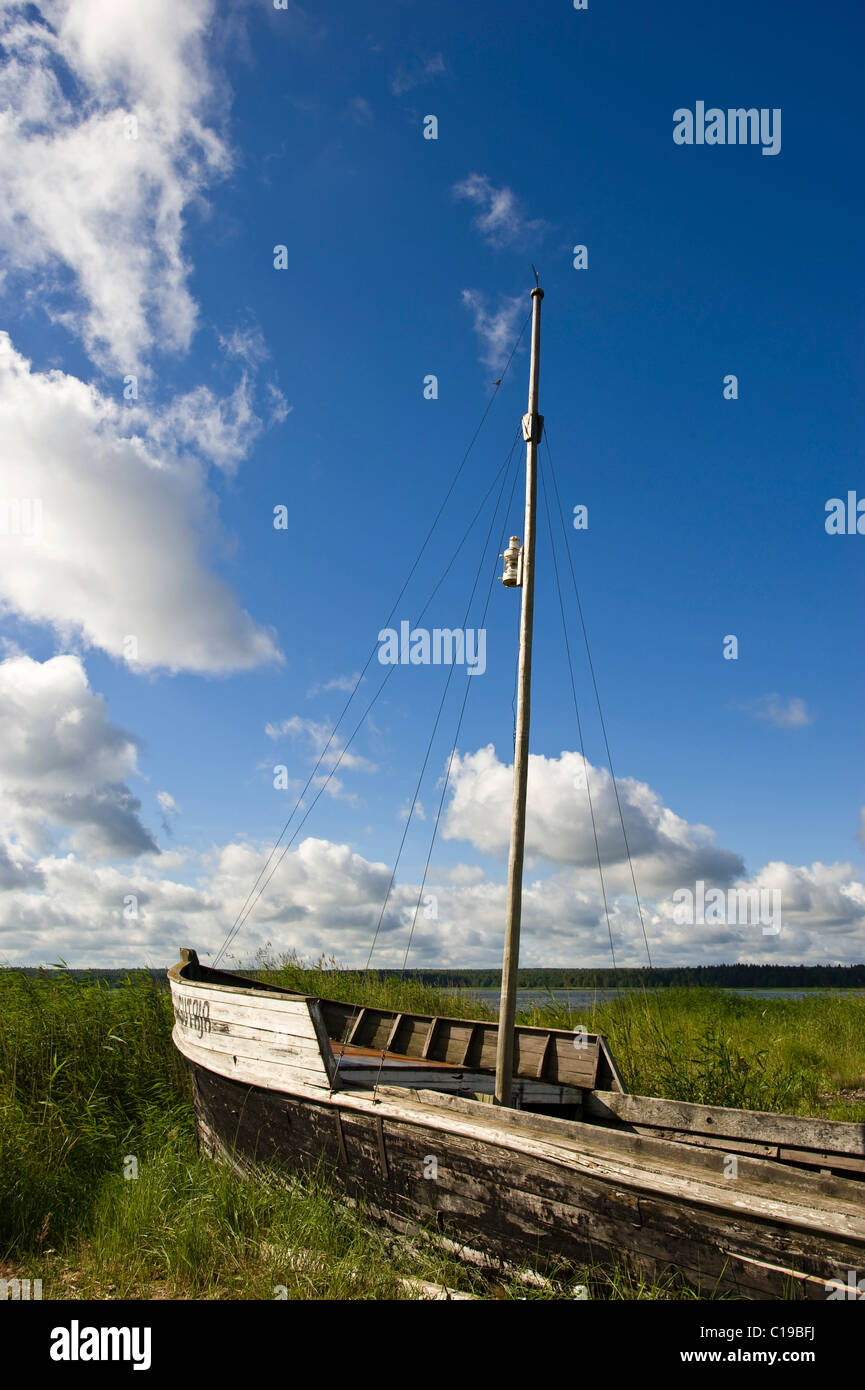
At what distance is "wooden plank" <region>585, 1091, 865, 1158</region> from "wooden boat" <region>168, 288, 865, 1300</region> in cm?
1

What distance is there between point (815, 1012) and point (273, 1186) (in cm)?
1298

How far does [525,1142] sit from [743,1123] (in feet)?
8.80

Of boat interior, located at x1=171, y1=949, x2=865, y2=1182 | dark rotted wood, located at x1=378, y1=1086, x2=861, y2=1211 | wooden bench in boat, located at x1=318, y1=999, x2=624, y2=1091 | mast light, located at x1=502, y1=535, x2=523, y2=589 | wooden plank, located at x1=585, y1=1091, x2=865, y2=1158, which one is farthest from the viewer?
mast light, located at x1=502, y1=535, x2=523, y2=589

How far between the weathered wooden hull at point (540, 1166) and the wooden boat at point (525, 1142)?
1 centimetres

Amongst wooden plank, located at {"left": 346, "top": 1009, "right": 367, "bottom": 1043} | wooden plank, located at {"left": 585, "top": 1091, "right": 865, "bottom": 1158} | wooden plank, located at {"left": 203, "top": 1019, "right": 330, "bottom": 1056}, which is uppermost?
wooden plank, located at {"left": 203, "top": 1019, "right": 330, "bottom": 1056}

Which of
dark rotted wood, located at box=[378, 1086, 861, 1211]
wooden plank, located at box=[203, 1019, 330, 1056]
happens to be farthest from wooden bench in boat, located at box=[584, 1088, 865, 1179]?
wooden plank, located at box=[203, 1019, 330, 1056]

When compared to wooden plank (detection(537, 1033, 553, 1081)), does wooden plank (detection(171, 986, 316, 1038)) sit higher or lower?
higher

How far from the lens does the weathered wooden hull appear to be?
13.5ft

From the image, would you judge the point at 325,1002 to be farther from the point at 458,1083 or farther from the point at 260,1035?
the point at 260,1035

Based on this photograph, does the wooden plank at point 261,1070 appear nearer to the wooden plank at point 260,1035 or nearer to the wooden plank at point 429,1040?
the wooden plank at point 260,1035

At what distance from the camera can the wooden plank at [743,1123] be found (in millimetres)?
6258

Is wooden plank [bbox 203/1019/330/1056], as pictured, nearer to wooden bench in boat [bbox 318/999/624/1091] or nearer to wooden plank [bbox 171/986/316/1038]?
wooden plank [bbox 171/986/316/1038]
